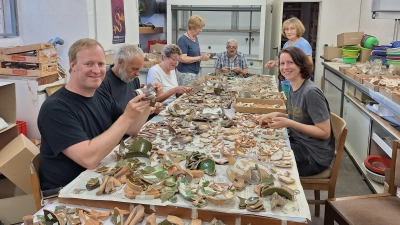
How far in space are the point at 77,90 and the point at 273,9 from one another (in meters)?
5.34

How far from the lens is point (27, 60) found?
3045mm

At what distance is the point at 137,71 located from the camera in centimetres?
261

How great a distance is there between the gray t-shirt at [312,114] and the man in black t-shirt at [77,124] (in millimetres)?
1060

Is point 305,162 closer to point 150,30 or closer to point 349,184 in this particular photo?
point 349,184

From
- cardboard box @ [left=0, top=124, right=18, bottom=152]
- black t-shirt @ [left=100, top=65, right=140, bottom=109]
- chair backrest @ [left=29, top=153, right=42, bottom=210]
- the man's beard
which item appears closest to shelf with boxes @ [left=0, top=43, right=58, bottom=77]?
cardboard box @ [left=0, top=124, right=18, bottom=152]

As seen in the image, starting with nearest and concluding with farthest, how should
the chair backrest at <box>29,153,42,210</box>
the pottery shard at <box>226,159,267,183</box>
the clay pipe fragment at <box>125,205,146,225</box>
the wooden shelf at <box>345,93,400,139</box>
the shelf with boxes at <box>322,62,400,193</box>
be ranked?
the clay pipe fragment at <box>125,205,146,225</box>
the pottery shard at <box>226,159,267,183</box>
the chair backrest at <box>29,153,42,210</box>
the wooden shelf at <box>345,93,400,139</box>
the shelf with boxes at <box>322,62,400,193</box>

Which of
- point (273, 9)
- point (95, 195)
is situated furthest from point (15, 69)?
point (273, 9)

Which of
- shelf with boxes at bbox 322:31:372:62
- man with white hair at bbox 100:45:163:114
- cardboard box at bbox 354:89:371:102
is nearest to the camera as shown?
man with white hair at bbox 100:45:163:114

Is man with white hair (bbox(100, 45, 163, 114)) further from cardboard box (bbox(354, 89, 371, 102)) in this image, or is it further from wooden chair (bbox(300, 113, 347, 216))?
cardboard box (bbox(354, 89, 371, 102))

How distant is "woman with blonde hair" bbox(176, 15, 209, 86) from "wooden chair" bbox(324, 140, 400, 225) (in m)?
2.86

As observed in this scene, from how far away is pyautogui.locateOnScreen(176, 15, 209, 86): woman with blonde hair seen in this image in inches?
176

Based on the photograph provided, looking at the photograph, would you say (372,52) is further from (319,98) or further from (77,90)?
(77,90)

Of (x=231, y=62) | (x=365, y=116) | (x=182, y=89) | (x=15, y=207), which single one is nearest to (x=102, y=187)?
(x=15, y=207)

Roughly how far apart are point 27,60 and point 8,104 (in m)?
0.50
